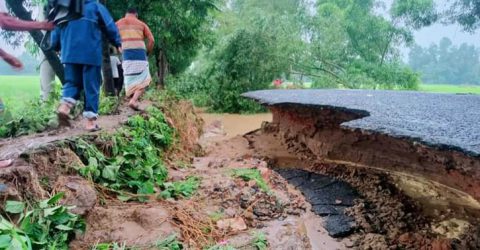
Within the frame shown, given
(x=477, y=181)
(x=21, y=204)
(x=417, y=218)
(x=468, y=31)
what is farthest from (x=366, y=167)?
(x=468, y=31)

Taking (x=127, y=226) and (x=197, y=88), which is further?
(x=197, y=88)

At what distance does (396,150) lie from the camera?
3.86 metres

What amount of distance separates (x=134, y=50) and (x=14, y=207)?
316 cm

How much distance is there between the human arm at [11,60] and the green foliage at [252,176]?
233 centimetres

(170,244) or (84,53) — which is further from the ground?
(84,53)

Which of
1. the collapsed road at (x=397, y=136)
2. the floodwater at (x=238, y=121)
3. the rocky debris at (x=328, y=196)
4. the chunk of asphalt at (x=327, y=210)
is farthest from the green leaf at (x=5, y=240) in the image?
the floodwater at (x=238, y=121)

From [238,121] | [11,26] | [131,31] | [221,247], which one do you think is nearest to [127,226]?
[221,247]

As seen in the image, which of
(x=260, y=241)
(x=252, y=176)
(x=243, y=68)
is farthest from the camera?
(x=243, y=68)

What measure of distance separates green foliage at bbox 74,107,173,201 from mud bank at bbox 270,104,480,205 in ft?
5.83

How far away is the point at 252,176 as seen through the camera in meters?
4.03

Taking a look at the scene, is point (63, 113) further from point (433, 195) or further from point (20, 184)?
point (433, 195)

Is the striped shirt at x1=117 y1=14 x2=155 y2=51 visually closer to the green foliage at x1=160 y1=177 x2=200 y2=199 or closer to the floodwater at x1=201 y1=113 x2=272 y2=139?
the green foliage at x1=160 y1=177 x2=200 y2=199

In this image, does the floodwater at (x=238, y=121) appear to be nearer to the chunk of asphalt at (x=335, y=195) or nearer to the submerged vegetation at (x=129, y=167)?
the chunk of asphalt at (x=335, y=195)

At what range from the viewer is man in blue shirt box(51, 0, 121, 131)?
325 centimetres
